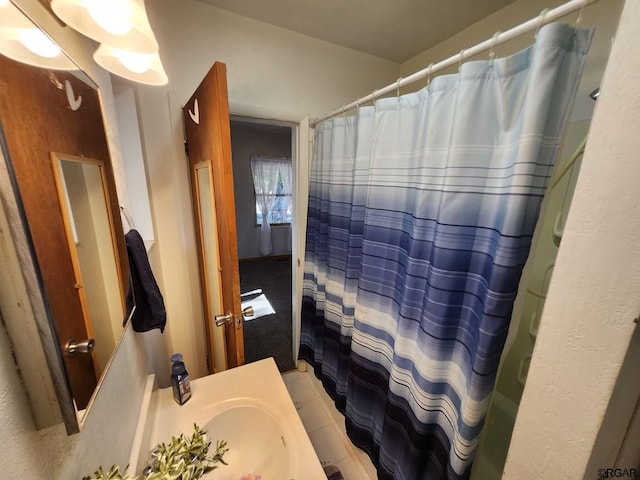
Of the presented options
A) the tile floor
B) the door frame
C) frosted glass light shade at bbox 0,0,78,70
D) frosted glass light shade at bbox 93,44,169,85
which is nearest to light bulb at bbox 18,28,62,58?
frosted glass light shade at bbox 0,0,78,70

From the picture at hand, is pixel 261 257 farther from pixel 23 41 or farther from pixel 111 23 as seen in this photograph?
pixel 23 41

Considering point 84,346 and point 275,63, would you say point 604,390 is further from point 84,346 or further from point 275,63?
point 275,63

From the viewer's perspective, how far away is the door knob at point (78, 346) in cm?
41

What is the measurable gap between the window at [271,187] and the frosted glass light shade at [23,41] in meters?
3.92

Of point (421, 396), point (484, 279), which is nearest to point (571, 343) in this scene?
point (484, 279)

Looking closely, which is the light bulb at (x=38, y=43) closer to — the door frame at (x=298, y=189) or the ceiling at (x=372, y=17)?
the door frame at (x=298, y=189)

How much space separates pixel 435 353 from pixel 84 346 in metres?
0.99

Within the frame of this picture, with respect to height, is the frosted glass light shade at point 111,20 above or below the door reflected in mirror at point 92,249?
above

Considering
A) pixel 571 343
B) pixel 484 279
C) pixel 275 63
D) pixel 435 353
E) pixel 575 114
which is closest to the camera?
pixel 571 343

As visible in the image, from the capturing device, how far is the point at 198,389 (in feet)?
3.40

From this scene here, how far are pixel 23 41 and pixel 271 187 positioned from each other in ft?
13.6

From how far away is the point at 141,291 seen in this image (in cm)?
89

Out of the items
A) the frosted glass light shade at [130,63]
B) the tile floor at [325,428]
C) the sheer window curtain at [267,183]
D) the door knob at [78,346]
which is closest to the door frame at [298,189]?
the tile floor at [325,428]

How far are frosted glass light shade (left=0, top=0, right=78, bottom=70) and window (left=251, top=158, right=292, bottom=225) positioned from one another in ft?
12.9
